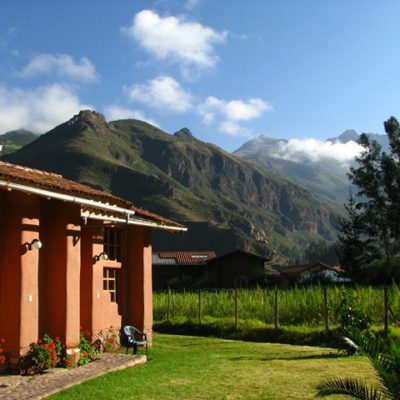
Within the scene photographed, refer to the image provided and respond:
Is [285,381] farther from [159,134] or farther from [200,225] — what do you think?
[159,134]

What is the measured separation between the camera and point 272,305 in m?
20.2

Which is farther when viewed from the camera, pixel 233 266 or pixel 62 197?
pixel 233 266

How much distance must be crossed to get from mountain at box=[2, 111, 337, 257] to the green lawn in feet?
309

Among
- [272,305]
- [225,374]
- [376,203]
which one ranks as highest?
[376,203]

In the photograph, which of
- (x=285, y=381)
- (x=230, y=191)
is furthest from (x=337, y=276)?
(x=230, y=191)

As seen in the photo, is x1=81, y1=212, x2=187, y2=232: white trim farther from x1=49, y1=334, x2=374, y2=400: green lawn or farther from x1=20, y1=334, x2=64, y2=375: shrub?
x1=49, y1=334, x2=374, y2=400: green lawn

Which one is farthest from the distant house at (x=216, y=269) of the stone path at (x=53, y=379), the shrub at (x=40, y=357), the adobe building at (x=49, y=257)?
the shrub at (x=40, y=357)

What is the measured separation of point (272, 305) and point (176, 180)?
5827 inches

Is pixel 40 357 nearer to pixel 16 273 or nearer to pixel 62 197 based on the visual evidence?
pixel 16 273

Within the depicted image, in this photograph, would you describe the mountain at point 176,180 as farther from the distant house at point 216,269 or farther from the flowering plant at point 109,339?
the flowering plant at point 109,339

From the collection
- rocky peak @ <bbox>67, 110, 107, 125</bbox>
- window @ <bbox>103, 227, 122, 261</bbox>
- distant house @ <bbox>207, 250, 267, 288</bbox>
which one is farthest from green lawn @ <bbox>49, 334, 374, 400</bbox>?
rocky peak @ <bbox>67, 110, 107, 125</bbox>

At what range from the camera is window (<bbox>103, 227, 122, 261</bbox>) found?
13047mm

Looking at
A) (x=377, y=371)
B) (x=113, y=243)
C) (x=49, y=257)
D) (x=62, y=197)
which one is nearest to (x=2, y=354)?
(x=49, y=257)

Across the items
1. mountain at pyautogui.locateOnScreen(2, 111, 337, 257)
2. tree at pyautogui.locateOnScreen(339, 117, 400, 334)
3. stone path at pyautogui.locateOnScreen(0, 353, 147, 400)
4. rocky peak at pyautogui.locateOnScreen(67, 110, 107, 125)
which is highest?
rocky peak at pyautogui.locateOnScreen(67, 110, 107, 125)
